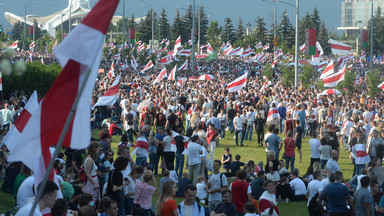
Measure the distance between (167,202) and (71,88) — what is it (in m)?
3.41

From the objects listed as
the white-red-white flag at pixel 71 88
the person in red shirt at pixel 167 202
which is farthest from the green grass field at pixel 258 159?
the white-red-white flag at pixel 71 88

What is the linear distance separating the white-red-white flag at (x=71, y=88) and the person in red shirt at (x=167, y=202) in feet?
10.3

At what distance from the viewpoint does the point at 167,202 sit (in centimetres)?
823

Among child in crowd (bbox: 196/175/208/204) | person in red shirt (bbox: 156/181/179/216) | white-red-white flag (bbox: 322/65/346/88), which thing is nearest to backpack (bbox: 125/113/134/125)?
child in crowd (bbox: 196/175/208/204)

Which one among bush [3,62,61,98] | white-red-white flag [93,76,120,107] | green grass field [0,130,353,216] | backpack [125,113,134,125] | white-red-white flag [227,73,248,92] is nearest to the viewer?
green grass field [0,130,353,216]

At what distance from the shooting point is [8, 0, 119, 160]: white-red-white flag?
505cm

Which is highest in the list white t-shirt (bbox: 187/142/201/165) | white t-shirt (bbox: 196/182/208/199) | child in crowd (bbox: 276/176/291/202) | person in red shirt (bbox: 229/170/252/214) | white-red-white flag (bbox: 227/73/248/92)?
white-red-white flag (bbox: 227/73/248/92)

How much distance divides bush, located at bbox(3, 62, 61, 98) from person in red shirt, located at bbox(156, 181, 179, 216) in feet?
79.4

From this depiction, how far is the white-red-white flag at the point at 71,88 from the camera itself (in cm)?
505

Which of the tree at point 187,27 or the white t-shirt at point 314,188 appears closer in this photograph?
the white t-shirt at point 314,188

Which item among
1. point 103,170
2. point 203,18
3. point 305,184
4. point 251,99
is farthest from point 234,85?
point 203,18

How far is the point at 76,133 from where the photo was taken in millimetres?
5281

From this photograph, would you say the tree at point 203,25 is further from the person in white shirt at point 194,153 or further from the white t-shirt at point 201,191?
the white t-shirt at point 201,191

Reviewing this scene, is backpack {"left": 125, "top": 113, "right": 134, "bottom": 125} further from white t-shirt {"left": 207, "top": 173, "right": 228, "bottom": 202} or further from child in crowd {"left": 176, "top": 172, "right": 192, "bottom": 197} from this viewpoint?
white t-shirt {"left": 207, "top": 173, "right": 228, "bottom": 202}
